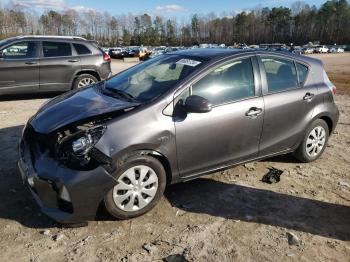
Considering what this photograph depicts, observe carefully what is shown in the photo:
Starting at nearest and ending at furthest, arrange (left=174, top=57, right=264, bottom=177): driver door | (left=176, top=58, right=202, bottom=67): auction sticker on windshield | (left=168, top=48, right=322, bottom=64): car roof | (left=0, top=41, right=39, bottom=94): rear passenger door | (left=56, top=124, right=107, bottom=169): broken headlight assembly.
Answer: (left=56, top=124, right=107, bottom=169): broken headlight assembly, (left=174, top=57, right=264, bottom=177): driver door, (left=176, top=58, right=202, bottom=67): auction sticker on windshield, (left=168, top=48, right=322, bottom=64): car roof, (left=0, top=41, right=39, bottom=94): rear passenger door

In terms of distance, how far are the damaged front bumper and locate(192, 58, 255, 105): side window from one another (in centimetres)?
143

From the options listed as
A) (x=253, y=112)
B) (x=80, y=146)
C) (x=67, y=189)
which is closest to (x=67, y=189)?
(x=67, y=189)

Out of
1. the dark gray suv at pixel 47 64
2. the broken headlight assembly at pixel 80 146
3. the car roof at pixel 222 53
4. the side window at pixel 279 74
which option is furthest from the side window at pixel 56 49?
the broken headlight assembly at pixel 80 146

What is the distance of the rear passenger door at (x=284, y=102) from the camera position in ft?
16.1

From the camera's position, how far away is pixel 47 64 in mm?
10031

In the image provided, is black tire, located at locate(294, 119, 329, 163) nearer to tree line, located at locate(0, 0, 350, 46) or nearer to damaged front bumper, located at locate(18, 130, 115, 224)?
damaged front bumper, located at locate(18, 130, 115, 224)

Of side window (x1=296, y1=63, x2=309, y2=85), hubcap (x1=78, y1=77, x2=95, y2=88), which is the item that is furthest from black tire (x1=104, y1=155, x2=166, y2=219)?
hubcap (x1=78, y1=77, x2=95, y2=88)

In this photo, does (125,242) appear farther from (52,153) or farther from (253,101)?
(253,101)

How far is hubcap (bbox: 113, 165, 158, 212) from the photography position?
3855 mm

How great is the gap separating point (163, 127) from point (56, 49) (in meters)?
7.16

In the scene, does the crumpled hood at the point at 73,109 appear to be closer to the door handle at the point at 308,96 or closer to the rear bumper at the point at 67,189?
the rear bumper at the point at 67,189

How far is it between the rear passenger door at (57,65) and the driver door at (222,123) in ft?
21.6

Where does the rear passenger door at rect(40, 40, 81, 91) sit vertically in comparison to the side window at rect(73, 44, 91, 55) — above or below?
below

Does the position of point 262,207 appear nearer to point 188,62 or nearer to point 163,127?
point 163,127
